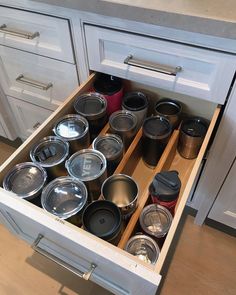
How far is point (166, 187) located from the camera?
0.66 metres

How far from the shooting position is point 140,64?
734 millimetres

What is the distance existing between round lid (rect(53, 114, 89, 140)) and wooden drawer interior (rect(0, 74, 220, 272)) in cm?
2

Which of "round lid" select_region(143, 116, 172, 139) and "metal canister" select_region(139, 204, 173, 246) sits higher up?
"round lid" select_region(143, 116, 172, 139)

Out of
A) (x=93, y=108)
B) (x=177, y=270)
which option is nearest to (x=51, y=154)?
(x=93, y=108)

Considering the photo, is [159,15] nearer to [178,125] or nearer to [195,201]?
[178,125]

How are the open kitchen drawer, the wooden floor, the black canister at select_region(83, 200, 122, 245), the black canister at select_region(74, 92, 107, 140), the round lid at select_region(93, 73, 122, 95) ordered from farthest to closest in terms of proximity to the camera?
the wooden floor
the round lid at select_region(93, 73, 122, 95)
the black canister at select_region(74, 92, 107, 140)
the black canister at select_region(83, 200, 122, 245)
the open kitchen drawer

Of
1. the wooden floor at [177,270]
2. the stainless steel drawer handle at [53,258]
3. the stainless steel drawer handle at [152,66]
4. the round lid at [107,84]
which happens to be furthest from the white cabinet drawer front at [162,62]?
the wooden floor at [177,270]

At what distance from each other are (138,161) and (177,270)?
1.71 feet

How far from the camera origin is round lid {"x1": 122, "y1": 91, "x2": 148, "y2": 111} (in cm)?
91

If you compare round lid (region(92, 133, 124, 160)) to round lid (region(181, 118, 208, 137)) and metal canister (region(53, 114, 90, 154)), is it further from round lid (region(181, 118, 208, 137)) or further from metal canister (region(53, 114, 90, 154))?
round lid (region(181, 118, 208, 137))

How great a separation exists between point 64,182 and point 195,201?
25.5 inches

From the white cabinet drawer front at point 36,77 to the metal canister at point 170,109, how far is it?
0.99 ft

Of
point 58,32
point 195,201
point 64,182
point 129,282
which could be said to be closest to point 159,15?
point 58,32

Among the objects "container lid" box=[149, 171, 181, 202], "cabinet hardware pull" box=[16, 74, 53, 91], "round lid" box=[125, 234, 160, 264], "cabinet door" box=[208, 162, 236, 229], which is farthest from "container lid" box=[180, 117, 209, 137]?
"cabinet hardware pull" box=[16, 74, 53, 91]
